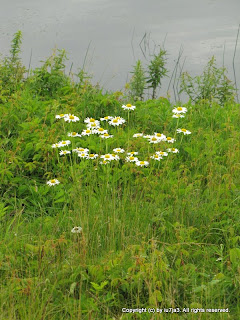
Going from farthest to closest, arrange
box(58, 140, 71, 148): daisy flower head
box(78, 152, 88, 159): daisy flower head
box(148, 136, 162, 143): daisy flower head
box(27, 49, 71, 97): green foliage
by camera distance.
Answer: box(27, 49, 71, 97): green foliage → box(148, 136, 162, 143): daisy flower head → box(58, 140, 71, 148): daisy flower head → box(78, 152, 88, 159): daisy flower head

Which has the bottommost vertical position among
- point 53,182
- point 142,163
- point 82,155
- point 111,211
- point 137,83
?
point 111,211

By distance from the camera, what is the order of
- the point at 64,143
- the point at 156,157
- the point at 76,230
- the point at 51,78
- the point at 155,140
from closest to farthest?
the point at 76,230 → the point at 156,157 → the point at 64,143 → the point at 155,140 → the point at 51,78

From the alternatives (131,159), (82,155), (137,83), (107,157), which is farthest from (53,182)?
(137,83)

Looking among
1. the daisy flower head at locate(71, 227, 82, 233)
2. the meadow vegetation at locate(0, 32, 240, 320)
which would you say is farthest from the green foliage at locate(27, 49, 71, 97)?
the daisy flower head at locate(71, 227, 82, 233)

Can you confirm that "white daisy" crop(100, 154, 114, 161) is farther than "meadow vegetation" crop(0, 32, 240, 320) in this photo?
Yes

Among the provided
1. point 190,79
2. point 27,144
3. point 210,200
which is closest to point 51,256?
point 210,200

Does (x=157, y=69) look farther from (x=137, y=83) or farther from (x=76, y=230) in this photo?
(x=76, y=230)

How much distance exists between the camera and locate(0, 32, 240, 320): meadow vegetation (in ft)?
9.37

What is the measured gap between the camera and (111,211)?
361 cm

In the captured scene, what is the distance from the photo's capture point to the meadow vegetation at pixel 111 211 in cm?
286

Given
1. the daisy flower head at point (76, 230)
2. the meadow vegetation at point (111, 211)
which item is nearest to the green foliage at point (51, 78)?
the meadow vegetation at point (111, 211)

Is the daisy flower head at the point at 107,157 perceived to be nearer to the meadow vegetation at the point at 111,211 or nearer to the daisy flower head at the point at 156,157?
the meadow vegetation at the point at 111,211

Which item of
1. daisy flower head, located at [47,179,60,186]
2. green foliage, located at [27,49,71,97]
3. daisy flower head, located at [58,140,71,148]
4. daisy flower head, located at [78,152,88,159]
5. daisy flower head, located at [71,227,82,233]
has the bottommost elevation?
daisy flower head, located at [71,227,82,233]

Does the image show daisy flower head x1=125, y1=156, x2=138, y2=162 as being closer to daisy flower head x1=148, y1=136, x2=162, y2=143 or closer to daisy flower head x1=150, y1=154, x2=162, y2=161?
daisy flower head x1=150, y1=154, x2=162, y2=161
